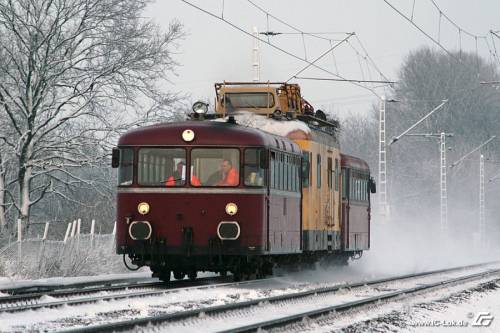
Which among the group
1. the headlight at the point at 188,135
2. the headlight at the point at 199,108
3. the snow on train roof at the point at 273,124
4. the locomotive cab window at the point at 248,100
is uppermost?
the locomotive cab window at the point at 248,100

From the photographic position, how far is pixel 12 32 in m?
32.4

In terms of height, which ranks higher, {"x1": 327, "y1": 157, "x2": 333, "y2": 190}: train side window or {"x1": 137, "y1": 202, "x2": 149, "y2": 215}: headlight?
{"x1": 327, "y1": 157, "x2": 333, "y2": 190}: train side window

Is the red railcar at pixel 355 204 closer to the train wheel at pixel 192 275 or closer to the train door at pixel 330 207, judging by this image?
the train door at pixel 330 207

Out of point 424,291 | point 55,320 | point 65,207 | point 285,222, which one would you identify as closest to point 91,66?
point 65,207

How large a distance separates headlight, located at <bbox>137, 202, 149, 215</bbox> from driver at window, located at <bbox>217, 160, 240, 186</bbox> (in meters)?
1.25

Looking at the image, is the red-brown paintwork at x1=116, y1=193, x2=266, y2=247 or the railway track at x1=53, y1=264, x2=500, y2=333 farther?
the red-brown paintwork at x1=116, y1=193, x2=266, y2=247

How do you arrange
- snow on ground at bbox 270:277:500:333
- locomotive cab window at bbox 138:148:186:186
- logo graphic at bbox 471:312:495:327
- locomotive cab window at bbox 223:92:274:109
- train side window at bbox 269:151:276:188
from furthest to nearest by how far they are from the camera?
locomotive cab window at bbox 223:92:274:109, train side window at bbox 269:151:276:188, locomotive cab window at bbox 138:148:186:186, logo graphic at bbox 471:312:495:327, snow on ground at bbox 270:277:500:333

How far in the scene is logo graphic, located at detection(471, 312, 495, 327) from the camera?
15062 mm

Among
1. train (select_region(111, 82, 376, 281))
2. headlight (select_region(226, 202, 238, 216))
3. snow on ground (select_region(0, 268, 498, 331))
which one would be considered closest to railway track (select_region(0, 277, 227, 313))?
snow on ground (select_region(0, 268, 498, 331))

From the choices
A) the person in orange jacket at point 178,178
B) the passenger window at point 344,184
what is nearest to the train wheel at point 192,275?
the person in orange jacket at point 178,178

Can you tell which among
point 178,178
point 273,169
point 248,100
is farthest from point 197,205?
point 248,100

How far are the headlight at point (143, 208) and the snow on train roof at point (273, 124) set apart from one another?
159 inches

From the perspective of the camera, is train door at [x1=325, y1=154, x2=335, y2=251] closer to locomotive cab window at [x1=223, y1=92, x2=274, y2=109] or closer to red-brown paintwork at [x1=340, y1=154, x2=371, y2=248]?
red-brown paintwork at [x1=340, y1=154, x2=371, y2=248]

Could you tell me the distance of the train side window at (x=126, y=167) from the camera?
64.2ft
